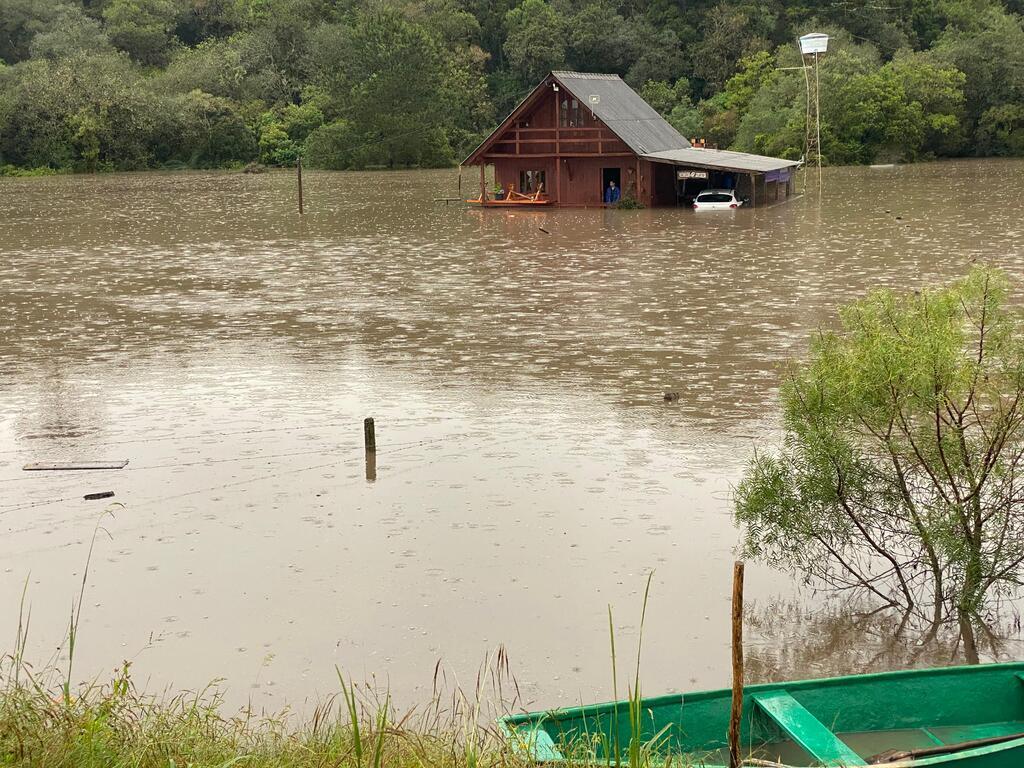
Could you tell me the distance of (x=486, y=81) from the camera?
274 ft

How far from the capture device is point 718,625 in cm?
875

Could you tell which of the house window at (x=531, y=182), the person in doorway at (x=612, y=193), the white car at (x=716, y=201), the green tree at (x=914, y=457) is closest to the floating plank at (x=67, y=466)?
the green tree at (x=914, y=457)

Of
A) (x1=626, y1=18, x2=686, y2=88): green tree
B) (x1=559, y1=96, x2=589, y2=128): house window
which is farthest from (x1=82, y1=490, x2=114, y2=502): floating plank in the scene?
(x1=626, y1=18, x2=686, y2=88): green tree

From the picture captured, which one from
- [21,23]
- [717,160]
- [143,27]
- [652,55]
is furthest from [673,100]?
[21,23]

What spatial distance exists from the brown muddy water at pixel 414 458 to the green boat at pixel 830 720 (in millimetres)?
1761

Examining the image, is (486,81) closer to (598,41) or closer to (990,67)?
(598,41)

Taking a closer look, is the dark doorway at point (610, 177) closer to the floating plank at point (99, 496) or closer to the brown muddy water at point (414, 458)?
the brown muddy water at point (414, 458)

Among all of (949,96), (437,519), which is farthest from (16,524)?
(949,96)

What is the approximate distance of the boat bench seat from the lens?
5676 mm

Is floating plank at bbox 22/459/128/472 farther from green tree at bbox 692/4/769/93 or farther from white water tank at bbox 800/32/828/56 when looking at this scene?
green tree at bbox 692/4/769/93

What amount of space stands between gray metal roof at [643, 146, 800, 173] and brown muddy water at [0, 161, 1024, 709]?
34.2 ft

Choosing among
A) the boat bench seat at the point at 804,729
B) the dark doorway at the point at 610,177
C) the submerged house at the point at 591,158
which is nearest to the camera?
the boat bench seat at the point at 804,729

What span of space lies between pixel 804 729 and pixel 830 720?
0.43 metres

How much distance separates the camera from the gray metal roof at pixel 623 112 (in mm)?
39188
